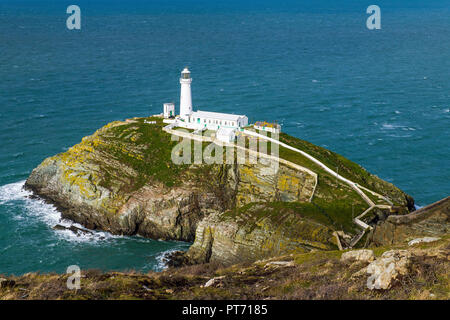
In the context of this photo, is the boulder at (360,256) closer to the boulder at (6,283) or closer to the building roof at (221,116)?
the boulder at (6,283)

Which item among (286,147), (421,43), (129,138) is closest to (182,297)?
(286,147)

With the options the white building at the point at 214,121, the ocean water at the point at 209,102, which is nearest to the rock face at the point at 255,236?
the ocean water at the point at 209,102

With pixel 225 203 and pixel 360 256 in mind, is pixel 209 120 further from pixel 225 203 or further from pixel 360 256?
pixel 360 256

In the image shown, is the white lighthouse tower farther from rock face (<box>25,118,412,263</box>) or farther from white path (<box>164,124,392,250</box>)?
rock face (<box>25,118,412,263</box>)

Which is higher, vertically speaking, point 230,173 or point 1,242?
point 230,173

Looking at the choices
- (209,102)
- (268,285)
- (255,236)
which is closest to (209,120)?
(255,236)

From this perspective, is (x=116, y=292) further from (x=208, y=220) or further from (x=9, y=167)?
(x=9, y=167)
